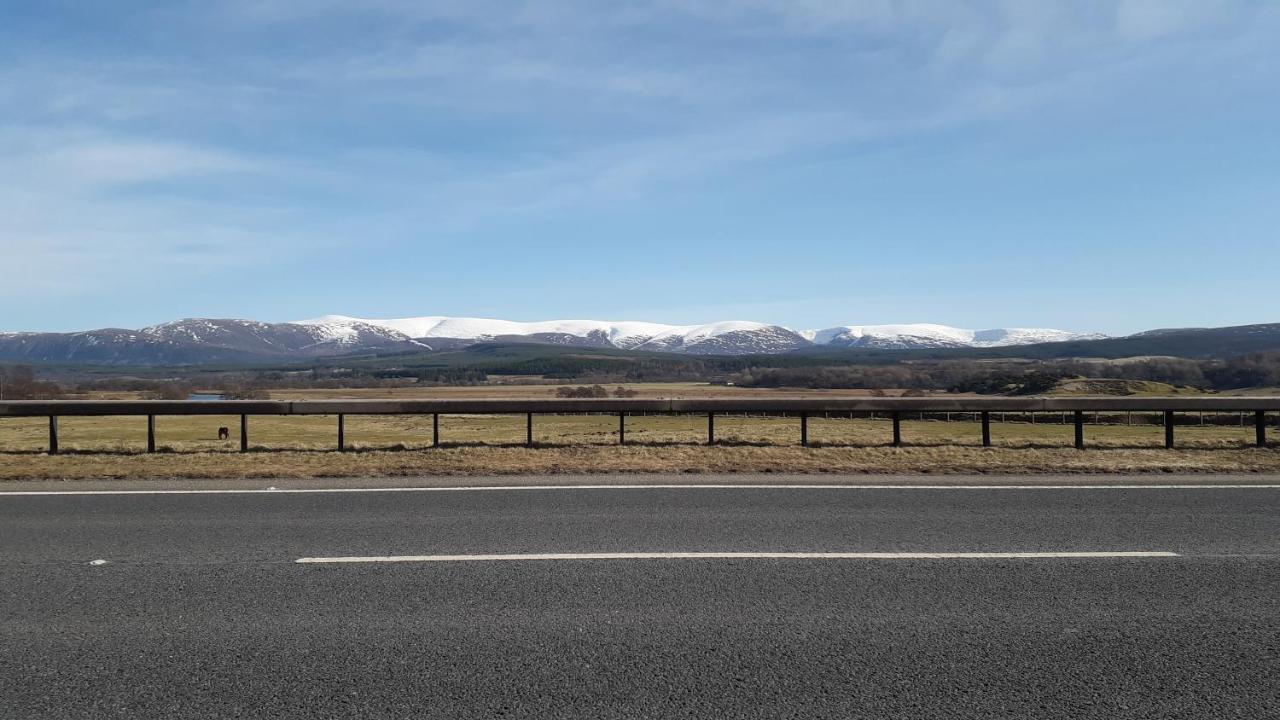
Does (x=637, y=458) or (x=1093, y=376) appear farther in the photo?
(x=1093, y=376)

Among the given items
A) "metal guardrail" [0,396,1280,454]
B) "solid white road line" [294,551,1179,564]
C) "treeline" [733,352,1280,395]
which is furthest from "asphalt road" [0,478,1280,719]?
"treeline" [733,352,1280,395]

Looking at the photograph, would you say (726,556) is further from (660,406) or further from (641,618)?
(660,406)

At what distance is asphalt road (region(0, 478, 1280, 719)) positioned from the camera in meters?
4.30

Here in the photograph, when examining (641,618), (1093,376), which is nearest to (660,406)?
(641,618)

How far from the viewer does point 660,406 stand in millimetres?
17734

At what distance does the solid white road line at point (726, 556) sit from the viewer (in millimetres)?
6945

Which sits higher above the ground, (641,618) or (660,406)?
(660,406)

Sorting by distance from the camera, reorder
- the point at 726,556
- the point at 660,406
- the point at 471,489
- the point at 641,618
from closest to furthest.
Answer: the point at 641,618
the point at 726,556
the point at 471,489
the point at 660,406

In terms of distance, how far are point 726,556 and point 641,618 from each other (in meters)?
1.75

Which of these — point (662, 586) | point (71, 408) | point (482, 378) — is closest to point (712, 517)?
point (662, 586)

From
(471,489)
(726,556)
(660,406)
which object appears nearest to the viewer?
(726,556)

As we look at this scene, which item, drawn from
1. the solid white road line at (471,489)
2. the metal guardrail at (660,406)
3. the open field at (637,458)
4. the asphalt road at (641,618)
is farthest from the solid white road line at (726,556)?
the metal guardrail at (660,406)

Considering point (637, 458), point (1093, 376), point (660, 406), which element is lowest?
point (1093, 376)

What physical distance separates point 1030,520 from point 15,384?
66.4 metres
